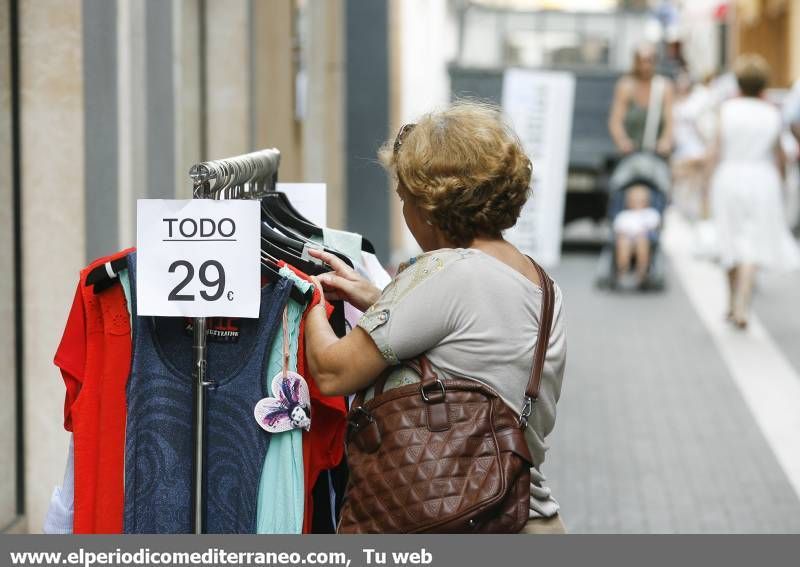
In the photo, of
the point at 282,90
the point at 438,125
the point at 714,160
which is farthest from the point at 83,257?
the point at 714,160

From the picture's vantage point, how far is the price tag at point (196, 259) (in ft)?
10.0


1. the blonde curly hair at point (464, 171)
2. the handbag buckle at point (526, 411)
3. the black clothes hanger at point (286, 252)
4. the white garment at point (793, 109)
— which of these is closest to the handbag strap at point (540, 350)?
the handbag buckle at point (526, 411)

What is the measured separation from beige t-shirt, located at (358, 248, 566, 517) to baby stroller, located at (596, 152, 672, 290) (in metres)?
11.0

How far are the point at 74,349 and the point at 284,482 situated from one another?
1.79 feet

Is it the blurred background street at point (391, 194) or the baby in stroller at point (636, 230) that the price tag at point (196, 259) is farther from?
the baby in stroller at point (636, 230)

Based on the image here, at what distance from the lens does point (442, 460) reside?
2.93m

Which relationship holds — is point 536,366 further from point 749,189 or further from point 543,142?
point 749,189

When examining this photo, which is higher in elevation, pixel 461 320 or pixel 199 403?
pixel 461 320

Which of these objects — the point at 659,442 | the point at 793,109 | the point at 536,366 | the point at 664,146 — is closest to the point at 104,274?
the point at 536,366

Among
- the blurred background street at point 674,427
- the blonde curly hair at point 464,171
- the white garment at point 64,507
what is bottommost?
the blurred background street at point 674,427

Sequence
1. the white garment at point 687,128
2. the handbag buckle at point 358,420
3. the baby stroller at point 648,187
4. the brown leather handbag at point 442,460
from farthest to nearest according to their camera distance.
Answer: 1. the white garment at point 687,128
2. the baby stroller at point 648,187
3. the handbag buckle at point 358,420
4. the brown leather handbag at point 442,460

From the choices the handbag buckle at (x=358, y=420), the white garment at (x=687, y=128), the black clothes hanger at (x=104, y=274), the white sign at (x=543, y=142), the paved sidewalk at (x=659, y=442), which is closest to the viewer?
the handbag buckle at (x=358, y=420)

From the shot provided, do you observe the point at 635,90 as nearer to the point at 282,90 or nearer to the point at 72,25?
the point at 282,90

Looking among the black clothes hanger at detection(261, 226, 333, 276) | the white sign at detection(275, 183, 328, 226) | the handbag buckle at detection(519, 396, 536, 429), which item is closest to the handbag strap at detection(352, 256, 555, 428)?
the handbag buckle at detection(519, 396, 536, 429)
